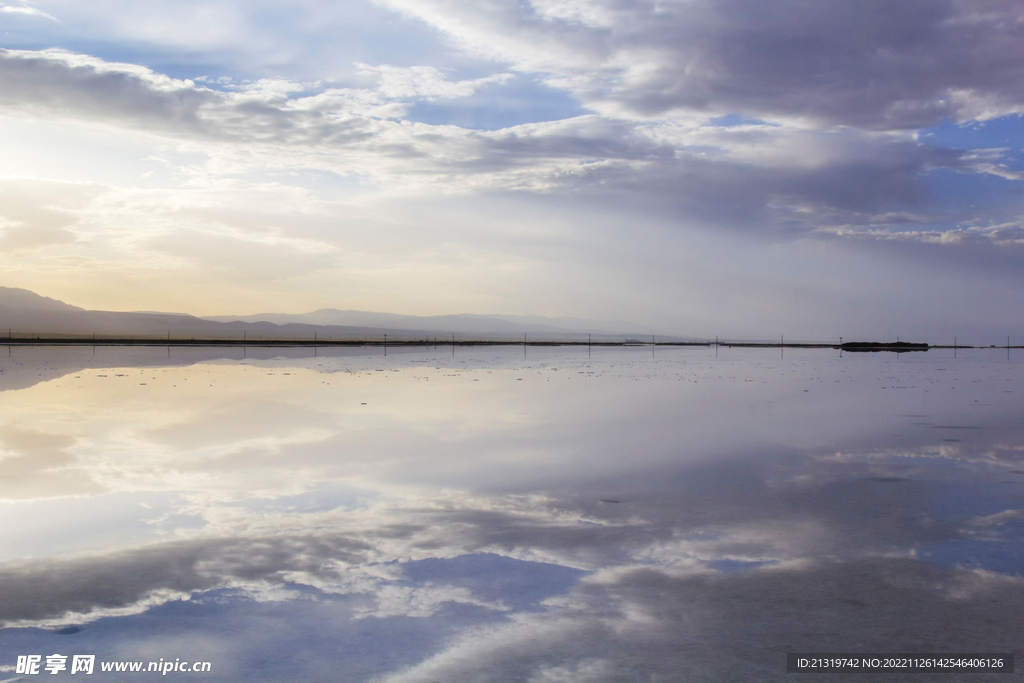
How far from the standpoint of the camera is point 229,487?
9.83 m

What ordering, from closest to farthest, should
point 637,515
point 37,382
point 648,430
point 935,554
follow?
point 935,554 → point 637,515 → point 648,430 → point 37,382

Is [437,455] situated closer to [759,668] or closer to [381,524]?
[381,524]

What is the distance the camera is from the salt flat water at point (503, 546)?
518 centimetres

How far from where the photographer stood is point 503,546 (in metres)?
7.32

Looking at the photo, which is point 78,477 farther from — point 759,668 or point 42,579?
point 759,668

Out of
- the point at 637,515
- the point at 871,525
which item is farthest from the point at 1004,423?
the point at 637,515

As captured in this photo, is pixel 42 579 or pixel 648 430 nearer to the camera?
pixel 42 579

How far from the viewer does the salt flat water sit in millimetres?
5184

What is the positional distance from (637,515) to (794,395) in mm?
17065

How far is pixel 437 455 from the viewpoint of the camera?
12336mm

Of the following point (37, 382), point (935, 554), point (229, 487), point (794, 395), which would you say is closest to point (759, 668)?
point (935, 554)

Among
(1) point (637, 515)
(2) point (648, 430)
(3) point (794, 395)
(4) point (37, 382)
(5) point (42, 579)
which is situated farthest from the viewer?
(4) point (37, 382)

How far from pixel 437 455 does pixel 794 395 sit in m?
15.4

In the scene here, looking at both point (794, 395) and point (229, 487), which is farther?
point (794, 395)
